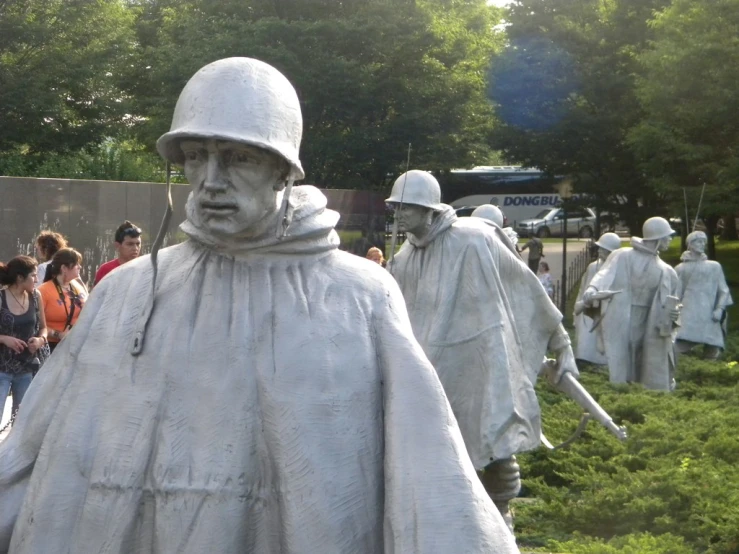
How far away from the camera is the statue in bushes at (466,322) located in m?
10.3

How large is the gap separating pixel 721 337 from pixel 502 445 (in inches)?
645

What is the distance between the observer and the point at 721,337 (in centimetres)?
2592

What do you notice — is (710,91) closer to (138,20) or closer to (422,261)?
(138,20)

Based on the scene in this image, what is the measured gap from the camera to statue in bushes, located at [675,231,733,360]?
25.7 metres

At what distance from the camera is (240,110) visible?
135 inches

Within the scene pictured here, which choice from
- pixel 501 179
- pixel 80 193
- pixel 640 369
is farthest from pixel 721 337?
pixel 501 179

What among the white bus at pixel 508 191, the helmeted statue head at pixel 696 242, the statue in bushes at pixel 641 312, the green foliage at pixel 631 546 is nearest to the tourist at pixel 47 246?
the green foliage at pixel 631 546

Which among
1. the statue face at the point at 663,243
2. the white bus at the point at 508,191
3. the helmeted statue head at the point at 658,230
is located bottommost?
the white bus at the point at 508,191

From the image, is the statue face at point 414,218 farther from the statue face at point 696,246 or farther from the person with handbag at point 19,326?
the statue face at point 696,246

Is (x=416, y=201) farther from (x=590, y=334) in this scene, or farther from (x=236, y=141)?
(x=590, y=334)

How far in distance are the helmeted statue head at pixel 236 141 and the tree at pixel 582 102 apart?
37.6m

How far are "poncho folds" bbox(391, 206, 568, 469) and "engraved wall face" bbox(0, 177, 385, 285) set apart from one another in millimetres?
3949

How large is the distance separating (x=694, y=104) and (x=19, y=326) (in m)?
27.0

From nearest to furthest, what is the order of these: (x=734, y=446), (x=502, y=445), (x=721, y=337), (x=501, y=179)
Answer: (x=502, y=445) < (x=734, y=446) < (x=721, y=337) < (x=501, y=179)
